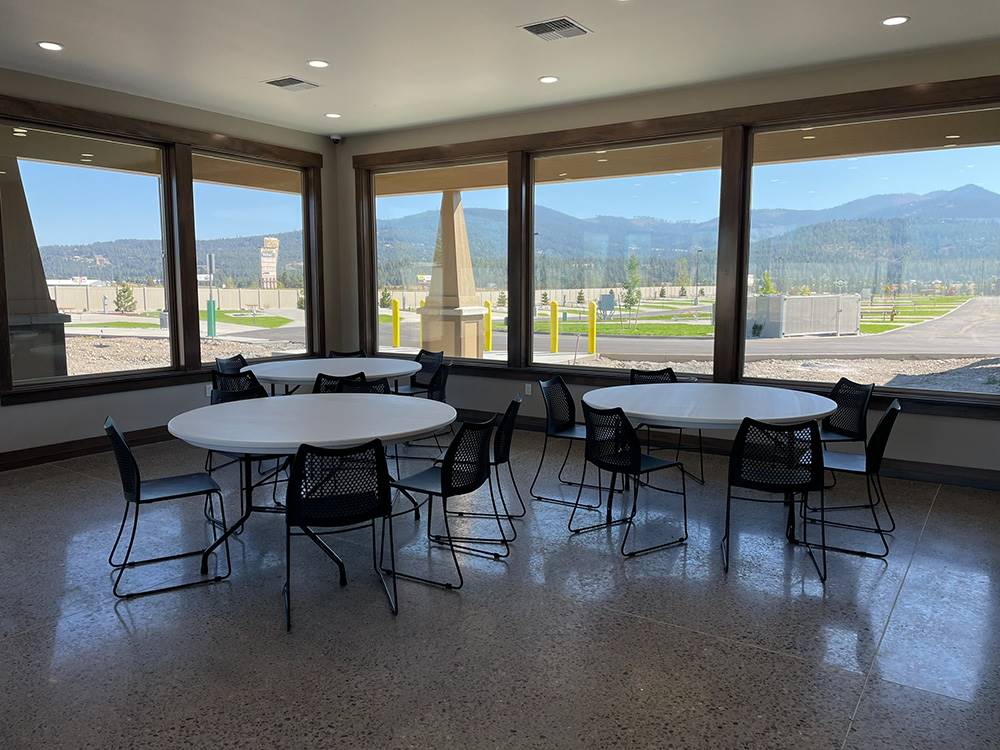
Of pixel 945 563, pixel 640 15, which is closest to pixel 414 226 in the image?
pixel 640 15

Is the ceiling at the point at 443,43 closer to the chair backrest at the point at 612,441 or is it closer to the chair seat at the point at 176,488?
the chair backrest at the point at 612,441

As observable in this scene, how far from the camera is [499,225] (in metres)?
7.84

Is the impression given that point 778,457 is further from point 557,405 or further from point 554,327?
point 554,327

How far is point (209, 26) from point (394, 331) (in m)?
4.39

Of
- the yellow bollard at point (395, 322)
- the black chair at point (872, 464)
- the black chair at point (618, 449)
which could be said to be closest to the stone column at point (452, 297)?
the yellow bollard at point (395, 322)

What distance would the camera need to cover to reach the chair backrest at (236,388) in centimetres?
513

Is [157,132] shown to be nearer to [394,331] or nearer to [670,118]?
[394,331]

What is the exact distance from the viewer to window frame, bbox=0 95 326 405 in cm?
598

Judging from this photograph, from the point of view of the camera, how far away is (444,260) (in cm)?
839

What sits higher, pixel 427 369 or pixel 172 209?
pixel 172 209

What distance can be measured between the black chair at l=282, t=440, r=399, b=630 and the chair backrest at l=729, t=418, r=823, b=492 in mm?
1839

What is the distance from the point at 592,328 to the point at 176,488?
4689 mm

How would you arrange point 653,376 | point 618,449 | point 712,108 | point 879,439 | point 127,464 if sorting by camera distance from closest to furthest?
point 127,464 → point 879,439 → point 618,449 → point 653,376 → point 712,108

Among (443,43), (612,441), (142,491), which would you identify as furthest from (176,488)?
(443,43)
